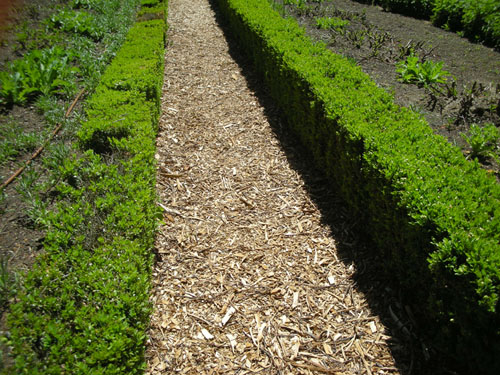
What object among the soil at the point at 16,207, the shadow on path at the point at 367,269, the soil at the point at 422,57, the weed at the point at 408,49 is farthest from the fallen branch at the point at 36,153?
the weed at the point at 408,49

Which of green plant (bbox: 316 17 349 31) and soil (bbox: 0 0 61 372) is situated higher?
green plant (bbox: 316 17 349 31)

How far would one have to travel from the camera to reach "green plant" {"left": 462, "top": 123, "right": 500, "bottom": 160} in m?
4.35

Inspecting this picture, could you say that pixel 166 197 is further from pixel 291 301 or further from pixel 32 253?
pixel 291 301

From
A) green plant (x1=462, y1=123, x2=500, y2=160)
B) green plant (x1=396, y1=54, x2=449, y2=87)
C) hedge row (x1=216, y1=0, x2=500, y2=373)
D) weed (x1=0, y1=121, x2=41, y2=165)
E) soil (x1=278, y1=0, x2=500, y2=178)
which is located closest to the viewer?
hedge row (x1=216, y1=0, x2=500, y2=373)

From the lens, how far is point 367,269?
13.6ft

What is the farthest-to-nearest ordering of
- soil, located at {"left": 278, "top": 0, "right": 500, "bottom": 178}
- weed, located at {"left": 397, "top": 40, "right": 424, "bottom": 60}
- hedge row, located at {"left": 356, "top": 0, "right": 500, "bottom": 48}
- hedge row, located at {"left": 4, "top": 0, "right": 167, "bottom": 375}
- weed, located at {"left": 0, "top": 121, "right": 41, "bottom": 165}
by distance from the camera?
hedge row, located at {"left": 356, "top": 0, "right": 500, "bottom": 48} → weed, located at {"left": 397, "top": 40, "right": 424, "bottom": 60} → soil, located at {"left": 278, "top": 0, "right": 500, "bottom": 178} → weed, located at {"left": 0, "top": 121, "right": 41, "bottom": 165} → hedge row, located at {"left": 4, "top": 0, "right": 167, "bottom": 375}

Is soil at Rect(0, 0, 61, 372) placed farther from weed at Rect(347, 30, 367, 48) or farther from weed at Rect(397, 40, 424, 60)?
weed at Rect(397, 40, 424, 60)

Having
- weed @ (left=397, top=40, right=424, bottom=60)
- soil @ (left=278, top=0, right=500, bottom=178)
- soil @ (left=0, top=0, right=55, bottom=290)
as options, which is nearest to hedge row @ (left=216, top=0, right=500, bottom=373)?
soil @ (left=278, top=0, right=500, bottom=178)

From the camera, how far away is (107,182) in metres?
3.97

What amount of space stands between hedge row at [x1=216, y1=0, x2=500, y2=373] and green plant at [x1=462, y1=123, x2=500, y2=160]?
739 mm

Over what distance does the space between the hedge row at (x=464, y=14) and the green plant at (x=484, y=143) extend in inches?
164

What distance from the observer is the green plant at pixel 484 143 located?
14.3 ft

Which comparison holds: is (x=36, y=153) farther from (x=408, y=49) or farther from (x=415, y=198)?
(x=408, y=49)

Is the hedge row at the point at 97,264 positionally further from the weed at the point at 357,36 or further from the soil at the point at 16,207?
the weed at the point at 357,36
